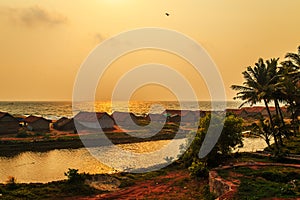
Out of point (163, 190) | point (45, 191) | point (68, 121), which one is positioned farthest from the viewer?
point (68, 121)

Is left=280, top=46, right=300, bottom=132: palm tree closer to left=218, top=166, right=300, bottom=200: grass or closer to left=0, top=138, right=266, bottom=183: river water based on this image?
left=218, top=166, right=300, bottom=200: grass

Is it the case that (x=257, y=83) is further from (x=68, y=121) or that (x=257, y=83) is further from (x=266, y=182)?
(x=68, y=121)

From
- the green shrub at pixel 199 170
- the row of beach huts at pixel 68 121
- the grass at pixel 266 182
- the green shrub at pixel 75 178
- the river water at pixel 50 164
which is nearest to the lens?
the grass at pixel 266 182

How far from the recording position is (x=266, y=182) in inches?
540

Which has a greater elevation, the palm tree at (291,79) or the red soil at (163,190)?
the palm tree at (291,79)

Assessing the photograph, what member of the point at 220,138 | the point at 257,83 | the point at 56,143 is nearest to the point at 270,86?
the point at 257,83

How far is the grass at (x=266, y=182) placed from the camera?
11852 mm

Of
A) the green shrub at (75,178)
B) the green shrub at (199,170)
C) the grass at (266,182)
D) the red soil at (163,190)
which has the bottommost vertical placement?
the red soil at (163,190)

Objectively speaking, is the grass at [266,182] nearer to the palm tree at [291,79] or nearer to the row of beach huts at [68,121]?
the palm tree at [291,79]

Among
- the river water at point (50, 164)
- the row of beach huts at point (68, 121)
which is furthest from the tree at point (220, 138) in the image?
the row of beach huts at point (68, 121)

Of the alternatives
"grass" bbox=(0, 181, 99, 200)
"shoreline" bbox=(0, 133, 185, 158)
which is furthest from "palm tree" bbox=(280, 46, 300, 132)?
"shoreline" bbox=(0, 133, 185, 158)

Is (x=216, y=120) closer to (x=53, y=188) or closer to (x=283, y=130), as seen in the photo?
(x=283, y=130)

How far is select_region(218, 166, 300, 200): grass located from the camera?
11.9 metres

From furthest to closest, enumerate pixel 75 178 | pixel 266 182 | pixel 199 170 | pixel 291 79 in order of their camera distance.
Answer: pixel 291 79 < pixel 75 178 < pixel 199 170 < pixel 266 182
